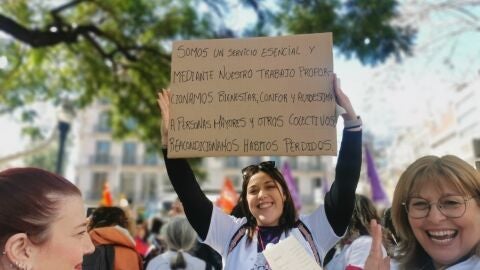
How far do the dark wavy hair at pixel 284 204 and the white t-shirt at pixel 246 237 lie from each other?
50 millimetres

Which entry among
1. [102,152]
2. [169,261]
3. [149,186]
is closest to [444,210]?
[169,261]

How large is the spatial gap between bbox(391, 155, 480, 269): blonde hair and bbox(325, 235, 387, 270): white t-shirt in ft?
3.24

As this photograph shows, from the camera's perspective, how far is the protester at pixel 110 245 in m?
2.68

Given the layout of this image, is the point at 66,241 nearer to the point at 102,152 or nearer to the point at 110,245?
the point at 110,245

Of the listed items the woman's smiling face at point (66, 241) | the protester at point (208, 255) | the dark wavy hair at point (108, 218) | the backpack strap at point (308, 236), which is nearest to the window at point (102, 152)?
the protester at point (208, 255)

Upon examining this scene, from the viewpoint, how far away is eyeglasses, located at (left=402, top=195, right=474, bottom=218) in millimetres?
1839

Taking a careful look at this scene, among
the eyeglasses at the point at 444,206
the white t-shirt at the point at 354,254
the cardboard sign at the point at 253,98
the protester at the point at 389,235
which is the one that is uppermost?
the cardboard sign at the point at 253,98

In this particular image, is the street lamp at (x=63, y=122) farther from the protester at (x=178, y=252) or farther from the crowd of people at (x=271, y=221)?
the crowd of people at (x=271, y=221)

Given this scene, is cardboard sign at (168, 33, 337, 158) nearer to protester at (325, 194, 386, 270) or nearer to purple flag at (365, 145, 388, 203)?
protester at (325, 194, 386, 270)

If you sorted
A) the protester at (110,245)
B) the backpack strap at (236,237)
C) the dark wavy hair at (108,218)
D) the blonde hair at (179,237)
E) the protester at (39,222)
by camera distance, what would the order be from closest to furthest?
1. the protester at (39,222)
2. the backpack strap at (236,237)
3. the protester at (110,245)
4. the dark wavy hair at (108,218)
5. the blonde hair at (179,237)

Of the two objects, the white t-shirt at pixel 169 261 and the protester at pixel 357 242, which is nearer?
the protester at pixel 357 242

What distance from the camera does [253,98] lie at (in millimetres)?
2375

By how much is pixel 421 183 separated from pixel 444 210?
0.45ft

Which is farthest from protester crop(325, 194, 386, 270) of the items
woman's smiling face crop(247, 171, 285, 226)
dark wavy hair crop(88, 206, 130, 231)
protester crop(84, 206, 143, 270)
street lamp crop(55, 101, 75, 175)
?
street lamp crop(55, 101, 75, 175)
